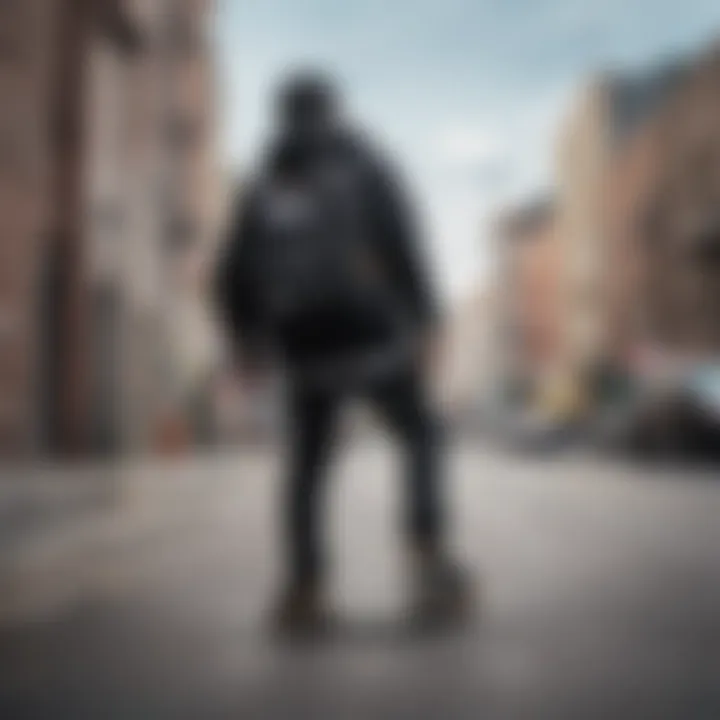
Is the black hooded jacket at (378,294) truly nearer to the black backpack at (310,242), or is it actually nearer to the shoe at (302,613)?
the black backpack at (310,242)

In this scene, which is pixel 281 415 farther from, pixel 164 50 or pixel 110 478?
pixel 164 50

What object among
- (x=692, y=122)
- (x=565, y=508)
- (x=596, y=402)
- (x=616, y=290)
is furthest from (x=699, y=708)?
(x=692, y=122)

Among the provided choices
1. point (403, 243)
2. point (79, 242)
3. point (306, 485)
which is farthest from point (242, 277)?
point (79, 242)

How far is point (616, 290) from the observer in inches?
152

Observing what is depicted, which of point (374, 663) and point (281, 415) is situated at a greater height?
point (281, 415)

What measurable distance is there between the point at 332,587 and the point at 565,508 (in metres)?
2.08

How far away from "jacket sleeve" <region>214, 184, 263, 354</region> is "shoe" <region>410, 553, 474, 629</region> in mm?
447

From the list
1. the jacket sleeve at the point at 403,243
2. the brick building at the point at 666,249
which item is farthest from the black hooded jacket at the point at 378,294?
the brick building at the point at 666,249

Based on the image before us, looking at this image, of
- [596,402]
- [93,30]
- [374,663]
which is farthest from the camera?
[93,30]

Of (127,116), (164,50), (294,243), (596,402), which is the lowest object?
(596,402)

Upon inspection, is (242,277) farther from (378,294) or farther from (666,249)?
(666,249)

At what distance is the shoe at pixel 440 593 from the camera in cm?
233

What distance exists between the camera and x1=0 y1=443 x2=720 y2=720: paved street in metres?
1.76

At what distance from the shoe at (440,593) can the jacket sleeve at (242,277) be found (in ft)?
1.47
